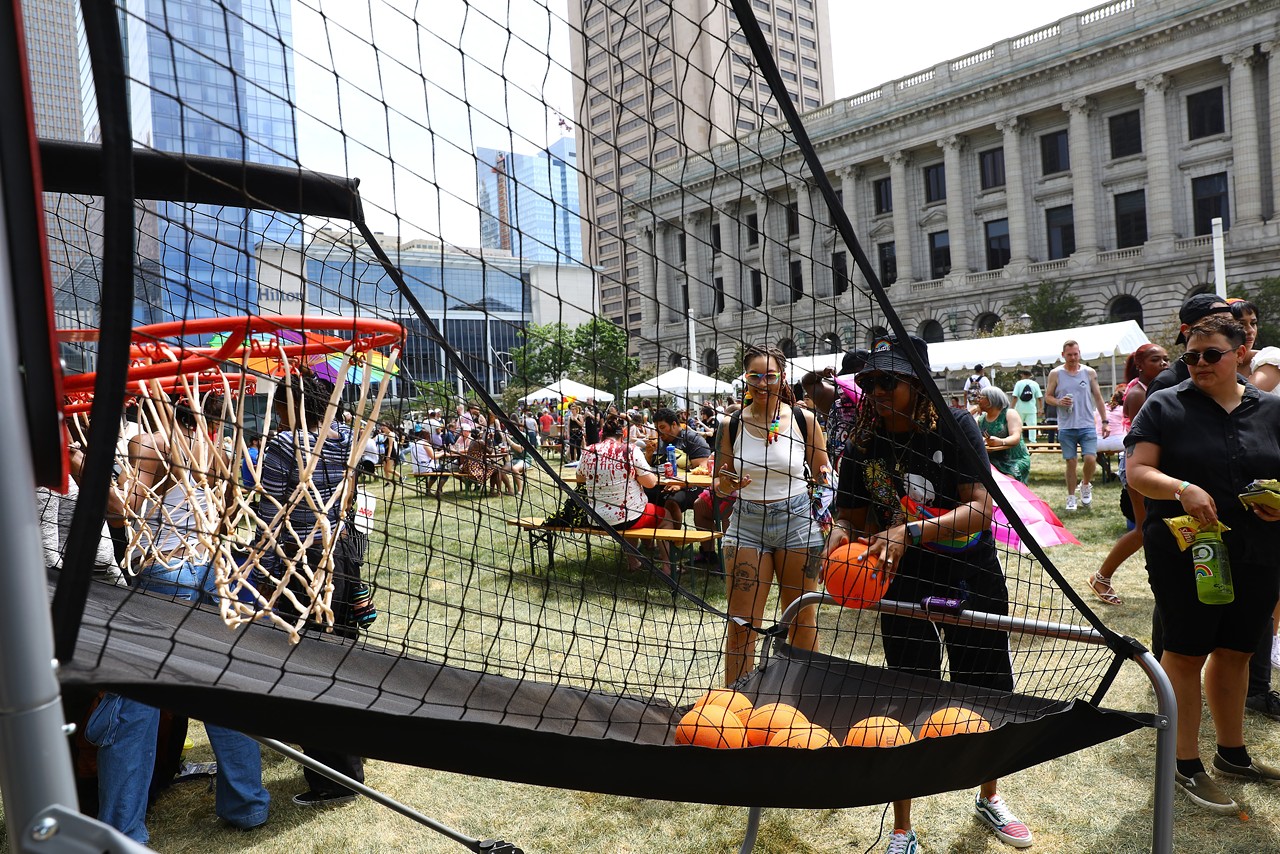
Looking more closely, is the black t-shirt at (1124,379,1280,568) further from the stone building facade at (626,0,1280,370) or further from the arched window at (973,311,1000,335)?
the arched window at (973,311,1000,335)

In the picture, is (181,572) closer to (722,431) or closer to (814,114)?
(722,431)

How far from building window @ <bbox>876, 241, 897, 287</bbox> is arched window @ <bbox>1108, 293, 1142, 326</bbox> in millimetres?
9339

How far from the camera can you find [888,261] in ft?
129

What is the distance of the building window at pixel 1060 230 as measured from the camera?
33906 mm

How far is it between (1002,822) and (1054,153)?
37.5 metres

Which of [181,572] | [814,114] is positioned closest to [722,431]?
[181,572]

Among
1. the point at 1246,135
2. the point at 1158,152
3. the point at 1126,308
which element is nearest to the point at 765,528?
the point at 1246,135

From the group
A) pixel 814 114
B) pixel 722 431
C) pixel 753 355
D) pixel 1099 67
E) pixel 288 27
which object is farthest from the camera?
pixel 814 114

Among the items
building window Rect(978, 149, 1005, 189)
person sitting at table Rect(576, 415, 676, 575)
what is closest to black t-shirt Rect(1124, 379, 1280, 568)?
person sitting at table Rect(576, 415, 676, 575)

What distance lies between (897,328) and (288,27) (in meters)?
1.47

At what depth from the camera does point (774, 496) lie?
370 cm

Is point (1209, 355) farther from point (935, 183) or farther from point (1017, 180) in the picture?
point (935, 183)

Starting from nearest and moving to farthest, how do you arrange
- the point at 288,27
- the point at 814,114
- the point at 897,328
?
the point at 897,328, the point at 288,27, the point at 814,114

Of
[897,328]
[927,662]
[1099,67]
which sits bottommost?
[927,662]
